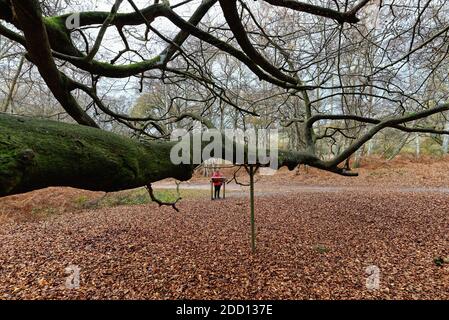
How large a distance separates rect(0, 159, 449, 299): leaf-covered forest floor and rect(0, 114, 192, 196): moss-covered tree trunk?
6.99 feet

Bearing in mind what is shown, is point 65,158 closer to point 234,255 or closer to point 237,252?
point 234,255

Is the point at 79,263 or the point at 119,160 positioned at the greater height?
the point at 119,160

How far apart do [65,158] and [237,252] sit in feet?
11.9

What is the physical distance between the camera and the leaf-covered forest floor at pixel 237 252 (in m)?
3.29

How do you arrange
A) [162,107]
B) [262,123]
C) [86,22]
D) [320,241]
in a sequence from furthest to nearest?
[162,107] → [262,123] → [320,241] → [86,22]

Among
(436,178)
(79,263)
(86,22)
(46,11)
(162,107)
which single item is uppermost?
(162,107)

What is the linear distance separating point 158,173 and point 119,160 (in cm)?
42

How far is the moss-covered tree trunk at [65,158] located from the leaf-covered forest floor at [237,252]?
6.99 feet

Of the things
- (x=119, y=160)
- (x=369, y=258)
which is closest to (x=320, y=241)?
(x=369, y=258)

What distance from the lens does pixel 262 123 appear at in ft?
56.1

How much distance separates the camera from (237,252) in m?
4.47

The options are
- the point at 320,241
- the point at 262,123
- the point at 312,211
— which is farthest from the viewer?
the point at 262,123

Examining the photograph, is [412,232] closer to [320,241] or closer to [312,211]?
[320,241]
